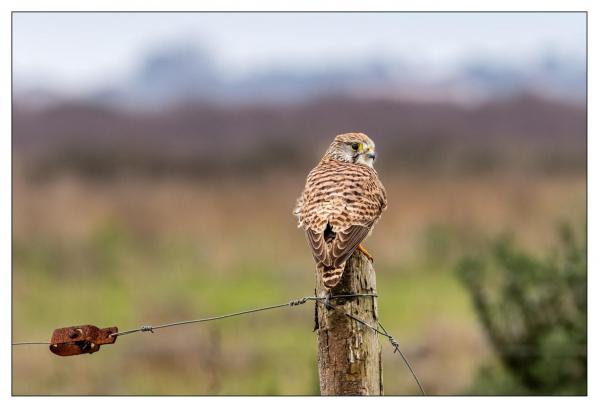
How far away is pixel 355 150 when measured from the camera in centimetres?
560

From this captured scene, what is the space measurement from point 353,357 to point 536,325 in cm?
439

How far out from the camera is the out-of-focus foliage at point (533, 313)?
25.7 ft

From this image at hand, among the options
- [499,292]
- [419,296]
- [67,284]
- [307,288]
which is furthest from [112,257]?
[499,292]

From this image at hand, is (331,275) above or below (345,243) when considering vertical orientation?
below

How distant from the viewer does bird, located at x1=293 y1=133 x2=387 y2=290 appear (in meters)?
4.26

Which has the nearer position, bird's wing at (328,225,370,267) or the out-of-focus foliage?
bird's wing at (328,225,370,267)

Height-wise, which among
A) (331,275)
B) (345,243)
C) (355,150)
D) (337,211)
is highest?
(355,150)

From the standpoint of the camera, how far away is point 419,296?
478 inches

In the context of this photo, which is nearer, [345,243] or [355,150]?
[345,243]

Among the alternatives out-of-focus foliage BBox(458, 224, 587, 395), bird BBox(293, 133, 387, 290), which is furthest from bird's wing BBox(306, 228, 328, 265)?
out-of-focus foliage BBox(458, 224, 587, 395)

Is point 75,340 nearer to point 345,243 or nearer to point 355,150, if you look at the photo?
point 345,243

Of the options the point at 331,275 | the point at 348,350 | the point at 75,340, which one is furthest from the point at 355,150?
the point at 75,340

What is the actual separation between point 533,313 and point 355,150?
311 cm

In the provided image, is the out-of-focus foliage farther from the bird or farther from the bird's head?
the bird
